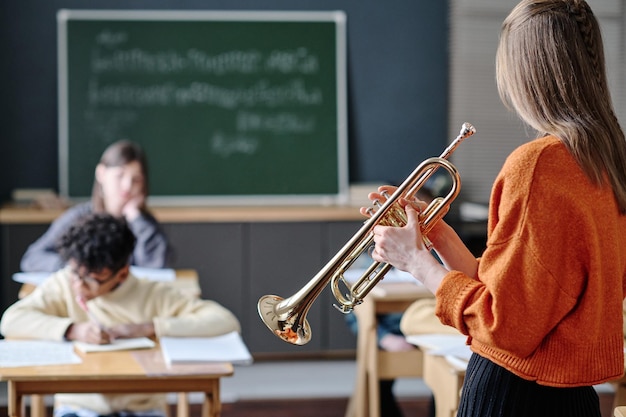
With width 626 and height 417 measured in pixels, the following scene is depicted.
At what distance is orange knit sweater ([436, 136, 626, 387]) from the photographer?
1.48 m

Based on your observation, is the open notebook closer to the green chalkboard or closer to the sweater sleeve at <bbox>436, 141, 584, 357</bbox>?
the sweater sleeve at <bbox>436, 141, 584, 357</bbox>

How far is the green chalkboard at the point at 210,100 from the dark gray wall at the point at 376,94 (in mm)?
89

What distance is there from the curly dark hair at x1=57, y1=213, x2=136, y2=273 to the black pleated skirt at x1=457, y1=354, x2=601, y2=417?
3.96 ft

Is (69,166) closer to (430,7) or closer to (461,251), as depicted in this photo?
(430,7)

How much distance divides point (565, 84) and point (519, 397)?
0.56 metres

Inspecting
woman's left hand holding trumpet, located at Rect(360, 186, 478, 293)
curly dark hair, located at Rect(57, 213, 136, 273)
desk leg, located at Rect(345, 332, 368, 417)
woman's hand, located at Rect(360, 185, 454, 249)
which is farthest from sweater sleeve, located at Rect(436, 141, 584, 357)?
desk leg, located at Rect(345, 332, 368, 417)

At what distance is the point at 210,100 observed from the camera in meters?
5.31

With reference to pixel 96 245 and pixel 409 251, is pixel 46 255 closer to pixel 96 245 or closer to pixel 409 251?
pixel 96 245

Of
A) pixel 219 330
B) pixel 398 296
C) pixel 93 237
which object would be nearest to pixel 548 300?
pixel 219 330

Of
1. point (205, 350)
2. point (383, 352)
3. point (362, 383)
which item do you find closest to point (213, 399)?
point (205, 350)

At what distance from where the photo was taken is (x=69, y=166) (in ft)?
16.9

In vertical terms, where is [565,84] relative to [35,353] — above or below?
above

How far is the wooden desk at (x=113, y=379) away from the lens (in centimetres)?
211

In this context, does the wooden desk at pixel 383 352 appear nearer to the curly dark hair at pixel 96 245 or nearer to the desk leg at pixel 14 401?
the curly dark hair at pixel 96 245
